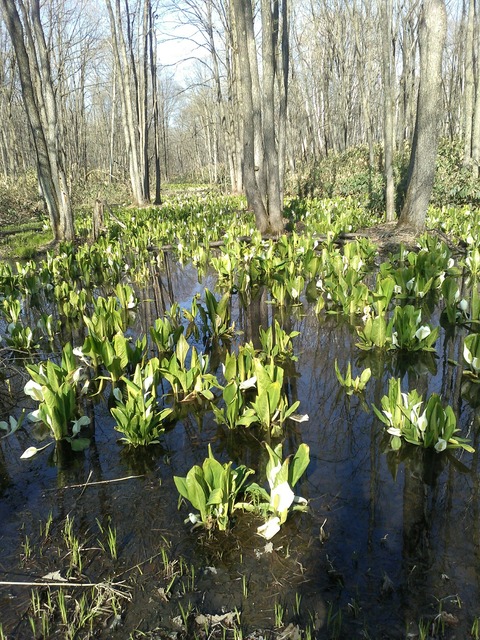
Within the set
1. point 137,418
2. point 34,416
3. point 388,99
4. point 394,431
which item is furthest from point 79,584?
point 388,99

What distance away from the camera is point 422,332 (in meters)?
4.08

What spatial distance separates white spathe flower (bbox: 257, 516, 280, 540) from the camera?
2.07m

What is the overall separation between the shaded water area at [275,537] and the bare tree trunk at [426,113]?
6515 mm

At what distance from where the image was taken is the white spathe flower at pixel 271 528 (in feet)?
6.79

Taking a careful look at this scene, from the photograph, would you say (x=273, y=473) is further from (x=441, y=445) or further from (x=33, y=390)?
(x=33, y=390)

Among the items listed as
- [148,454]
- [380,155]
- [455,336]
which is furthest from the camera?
[380,155]

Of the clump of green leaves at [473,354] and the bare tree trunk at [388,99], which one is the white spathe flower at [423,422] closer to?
the clump of green leaves at [473,354]

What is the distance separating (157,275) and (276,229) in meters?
3.20

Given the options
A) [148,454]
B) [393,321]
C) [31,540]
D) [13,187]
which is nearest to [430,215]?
[393,321]

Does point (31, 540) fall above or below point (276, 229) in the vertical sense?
below

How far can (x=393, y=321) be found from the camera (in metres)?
4.04

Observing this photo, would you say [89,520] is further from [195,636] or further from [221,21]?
[221,21]

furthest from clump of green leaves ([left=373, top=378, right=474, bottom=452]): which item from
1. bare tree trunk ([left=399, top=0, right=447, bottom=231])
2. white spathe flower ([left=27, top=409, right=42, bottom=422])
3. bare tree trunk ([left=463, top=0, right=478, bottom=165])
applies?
bare tree trunk ([left=463, top=0, right=478, bottom=165])

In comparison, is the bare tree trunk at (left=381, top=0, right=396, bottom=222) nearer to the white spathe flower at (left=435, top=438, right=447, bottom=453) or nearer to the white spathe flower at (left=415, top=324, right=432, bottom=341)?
the white spathe flower at (left=415, top=324, right=432, bottom=341)
